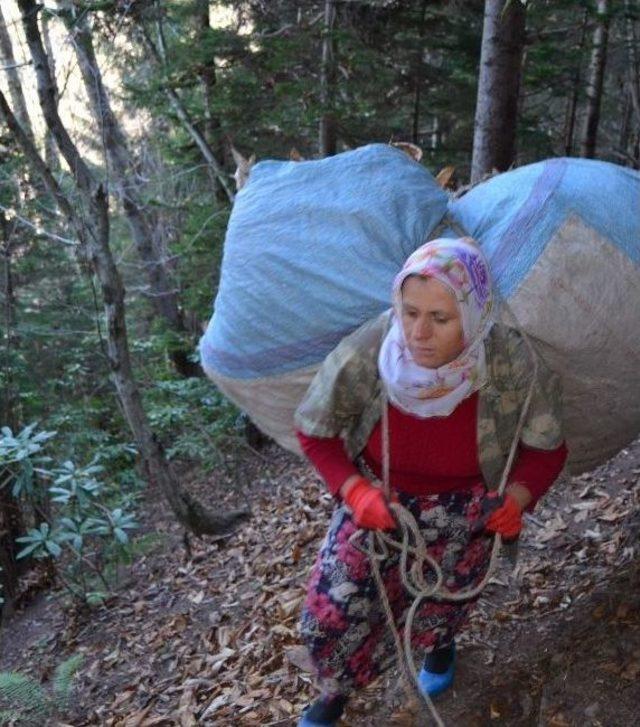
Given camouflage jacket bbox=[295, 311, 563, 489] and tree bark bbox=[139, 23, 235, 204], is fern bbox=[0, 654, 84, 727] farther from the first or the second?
tree bark bbox=[139, 23, 235, 204]

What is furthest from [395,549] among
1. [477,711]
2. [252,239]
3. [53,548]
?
[53,548]

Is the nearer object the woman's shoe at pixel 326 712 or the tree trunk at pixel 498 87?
the woman's shoe at pixel 326 712

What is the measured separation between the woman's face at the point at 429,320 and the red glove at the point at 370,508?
467 mm

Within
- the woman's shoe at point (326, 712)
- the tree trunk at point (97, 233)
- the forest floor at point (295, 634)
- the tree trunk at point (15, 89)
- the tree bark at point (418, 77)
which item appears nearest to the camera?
the woman's shoe at point (326, 712)

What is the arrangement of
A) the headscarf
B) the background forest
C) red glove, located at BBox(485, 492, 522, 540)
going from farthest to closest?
1. the background forest
2. red glove, located at BBox(485, 492, 522, 540)
3. the headscarf

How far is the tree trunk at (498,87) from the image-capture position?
4.75 meters

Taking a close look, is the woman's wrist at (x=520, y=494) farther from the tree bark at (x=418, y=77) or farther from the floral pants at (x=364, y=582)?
the tree bark at (x=418, y=77)

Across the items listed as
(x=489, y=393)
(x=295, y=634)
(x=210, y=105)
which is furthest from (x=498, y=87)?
(x=210, y=105)

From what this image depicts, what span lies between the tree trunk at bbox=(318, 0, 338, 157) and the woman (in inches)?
254

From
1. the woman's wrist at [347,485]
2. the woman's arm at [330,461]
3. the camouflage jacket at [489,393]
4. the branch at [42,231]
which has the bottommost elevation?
the branch at [42,231]

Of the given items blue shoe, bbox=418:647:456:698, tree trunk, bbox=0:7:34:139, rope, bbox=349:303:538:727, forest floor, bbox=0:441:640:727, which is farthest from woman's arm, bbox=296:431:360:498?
tree trunk, bbox=0:7:34:139

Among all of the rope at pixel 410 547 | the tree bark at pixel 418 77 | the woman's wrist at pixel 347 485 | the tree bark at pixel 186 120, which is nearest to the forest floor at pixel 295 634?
the rope at pixel 410 547

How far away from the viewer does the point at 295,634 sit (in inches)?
153

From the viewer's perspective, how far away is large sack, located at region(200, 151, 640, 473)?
2184 millimetres
